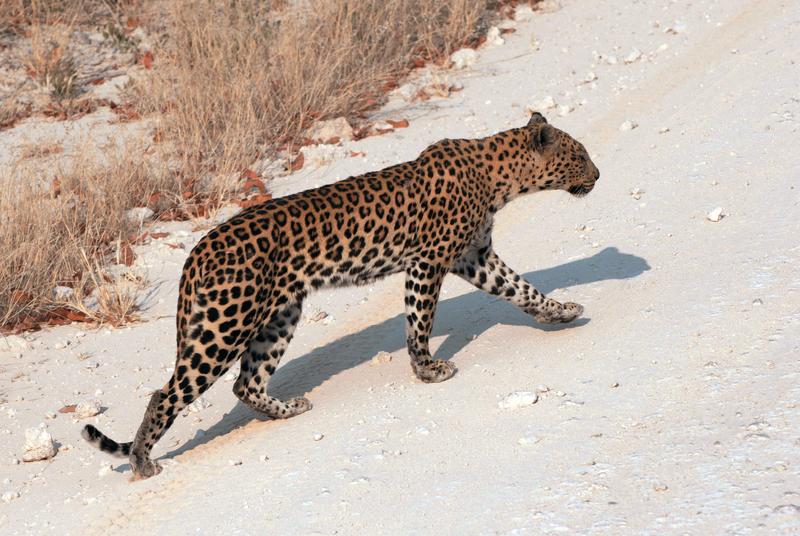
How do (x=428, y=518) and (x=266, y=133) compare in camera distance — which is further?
(x=266, y=133)

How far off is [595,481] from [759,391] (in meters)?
1.21

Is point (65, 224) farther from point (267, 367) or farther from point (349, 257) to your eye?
point (349, 257)

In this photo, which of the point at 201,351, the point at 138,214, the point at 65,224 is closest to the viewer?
the point at 201,351

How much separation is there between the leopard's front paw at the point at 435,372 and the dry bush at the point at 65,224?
301cm

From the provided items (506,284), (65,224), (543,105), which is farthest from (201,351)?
(543,105)

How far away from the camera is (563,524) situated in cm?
530

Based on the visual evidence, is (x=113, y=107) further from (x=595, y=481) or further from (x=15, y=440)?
(x=595, y=481)

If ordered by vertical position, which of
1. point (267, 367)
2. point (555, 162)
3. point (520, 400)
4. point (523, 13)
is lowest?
point (267, 367)

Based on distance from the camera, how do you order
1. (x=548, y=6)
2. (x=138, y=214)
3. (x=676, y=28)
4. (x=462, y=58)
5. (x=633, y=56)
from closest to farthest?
(x=138, y=214) < (x=633, y=56) < (x=676, y=28) < (x=462, y=58) < (x=548, y=6)

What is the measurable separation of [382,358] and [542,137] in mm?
1902

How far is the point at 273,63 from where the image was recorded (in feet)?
40.4

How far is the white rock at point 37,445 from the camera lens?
23.8ft

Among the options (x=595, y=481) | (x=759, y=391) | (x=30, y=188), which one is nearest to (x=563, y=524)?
(x=595, y=481)

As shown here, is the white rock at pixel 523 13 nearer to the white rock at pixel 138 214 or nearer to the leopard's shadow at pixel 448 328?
the white rock at pixel 138 214
